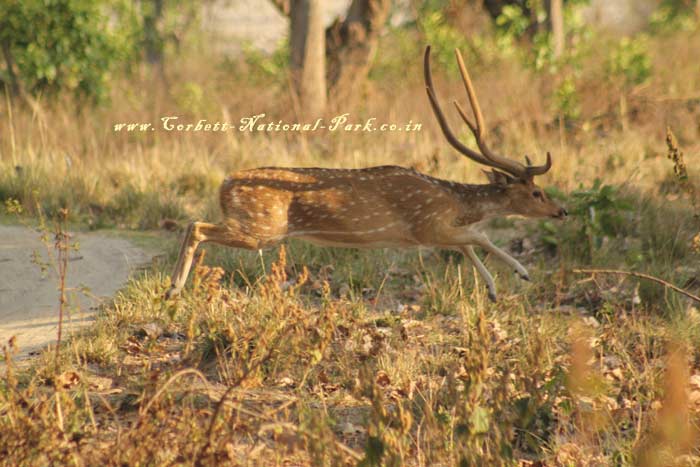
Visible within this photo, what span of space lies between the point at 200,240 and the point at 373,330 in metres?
1.41

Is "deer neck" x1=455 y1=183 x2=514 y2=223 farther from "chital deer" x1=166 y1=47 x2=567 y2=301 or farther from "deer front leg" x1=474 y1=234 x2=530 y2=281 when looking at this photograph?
"deer front leg" x1=474 y1=234 x2=530 y2=281

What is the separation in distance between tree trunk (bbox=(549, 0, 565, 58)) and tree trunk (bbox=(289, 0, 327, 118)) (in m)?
3.56

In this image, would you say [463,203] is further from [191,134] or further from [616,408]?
[191,134]

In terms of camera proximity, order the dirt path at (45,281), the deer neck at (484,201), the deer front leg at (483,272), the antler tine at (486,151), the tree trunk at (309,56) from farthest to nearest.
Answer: the tree trunk at (309,56)
the deer neck at (484,201)
the deer front leg at (483,272)
the antler tine at (486,151)
the dirt path at (45,281)

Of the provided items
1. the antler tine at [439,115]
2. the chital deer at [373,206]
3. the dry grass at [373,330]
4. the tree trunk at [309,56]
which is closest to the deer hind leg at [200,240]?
the chital deer at [373,206]

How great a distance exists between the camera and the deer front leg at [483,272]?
7270 mm

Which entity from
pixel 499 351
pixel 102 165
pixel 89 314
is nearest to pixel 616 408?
pixel 499 351

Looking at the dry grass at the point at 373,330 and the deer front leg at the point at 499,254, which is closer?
the dry grass at the point at 373,330

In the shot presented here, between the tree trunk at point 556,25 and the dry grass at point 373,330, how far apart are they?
34.3 inches

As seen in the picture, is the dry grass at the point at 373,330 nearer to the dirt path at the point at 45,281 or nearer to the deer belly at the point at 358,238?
the dirt path at the point at 45,281

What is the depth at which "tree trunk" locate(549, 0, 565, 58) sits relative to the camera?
14.6m

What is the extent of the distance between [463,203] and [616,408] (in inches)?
94.7

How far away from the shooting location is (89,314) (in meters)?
6.82

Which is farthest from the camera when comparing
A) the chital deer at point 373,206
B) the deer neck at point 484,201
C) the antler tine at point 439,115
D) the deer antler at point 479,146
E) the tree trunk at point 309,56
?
the tree trunk at point 309,56
